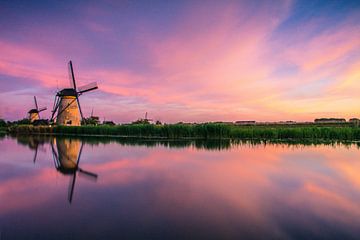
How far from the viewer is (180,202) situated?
5051mm

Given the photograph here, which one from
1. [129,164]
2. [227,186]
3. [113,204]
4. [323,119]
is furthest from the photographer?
[323,119]

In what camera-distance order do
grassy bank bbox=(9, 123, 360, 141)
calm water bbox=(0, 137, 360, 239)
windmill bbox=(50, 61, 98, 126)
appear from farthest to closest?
windmill bbox=(50, 61, 98, 126)
grassy bank bbox=(9, 123, 360, 141)
calm water bbox=(0, 137, 360, 239)

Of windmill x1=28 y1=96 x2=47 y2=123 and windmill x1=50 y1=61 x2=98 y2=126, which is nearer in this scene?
windmill x1=50 y1=61 x2=98 y2=126

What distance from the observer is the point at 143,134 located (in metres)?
26.8

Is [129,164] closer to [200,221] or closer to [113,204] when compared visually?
[113,204]

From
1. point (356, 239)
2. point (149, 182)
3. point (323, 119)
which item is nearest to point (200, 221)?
point (356, 239)

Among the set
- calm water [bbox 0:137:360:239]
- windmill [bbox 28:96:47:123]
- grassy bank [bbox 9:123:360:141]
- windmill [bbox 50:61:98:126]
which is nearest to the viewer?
calm water [bbox 0:137:360:239]

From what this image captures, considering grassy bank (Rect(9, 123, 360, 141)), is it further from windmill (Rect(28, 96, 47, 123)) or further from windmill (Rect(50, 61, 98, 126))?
windmill (Rect(28, 96, 47, 123))

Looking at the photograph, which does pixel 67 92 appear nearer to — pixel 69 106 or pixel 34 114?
pixel 69 106

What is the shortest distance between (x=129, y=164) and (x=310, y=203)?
22.2ft

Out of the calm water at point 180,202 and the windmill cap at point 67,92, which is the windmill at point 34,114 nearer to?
the windmill cap at point 67,92

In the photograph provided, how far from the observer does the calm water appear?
11.9 feet

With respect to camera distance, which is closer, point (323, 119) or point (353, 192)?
point (353, 192)

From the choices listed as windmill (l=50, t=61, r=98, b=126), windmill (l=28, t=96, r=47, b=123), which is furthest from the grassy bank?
windmill (l=28, t=96, r=47, b=123)
